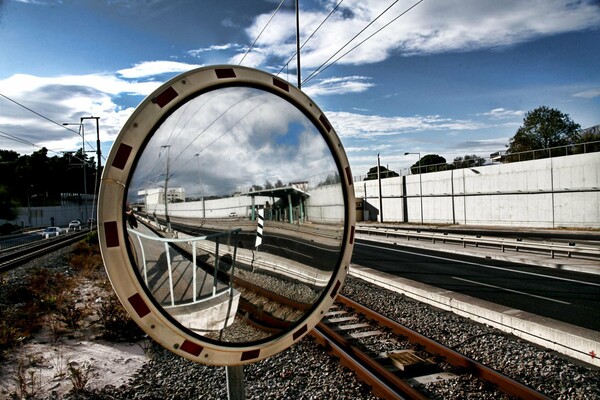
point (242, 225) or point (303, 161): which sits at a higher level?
point (303, 161)

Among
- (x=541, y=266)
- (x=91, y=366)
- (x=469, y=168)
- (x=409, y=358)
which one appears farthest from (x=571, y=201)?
(x=91, y=366)

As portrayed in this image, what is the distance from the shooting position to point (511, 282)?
42.6ft

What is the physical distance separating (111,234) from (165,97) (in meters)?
0.41

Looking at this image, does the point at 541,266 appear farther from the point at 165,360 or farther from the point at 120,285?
the point at 120,285

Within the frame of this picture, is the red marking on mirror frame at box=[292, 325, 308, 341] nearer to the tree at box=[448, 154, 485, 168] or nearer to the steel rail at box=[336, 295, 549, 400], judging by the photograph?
the steel rail at box=[336, 295, 549, 400]

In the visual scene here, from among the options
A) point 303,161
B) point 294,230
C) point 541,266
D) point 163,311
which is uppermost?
point 303,161

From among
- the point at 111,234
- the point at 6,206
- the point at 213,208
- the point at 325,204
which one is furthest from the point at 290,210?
the point at 6,206

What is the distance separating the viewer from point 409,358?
20.5 feet

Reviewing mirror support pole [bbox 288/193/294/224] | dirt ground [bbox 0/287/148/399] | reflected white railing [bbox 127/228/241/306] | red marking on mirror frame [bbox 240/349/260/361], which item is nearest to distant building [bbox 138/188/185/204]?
reflected white railing [bbox 127/228/241/306]

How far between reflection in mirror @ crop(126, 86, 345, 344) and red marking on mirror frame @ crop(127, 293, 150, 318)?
56 mm

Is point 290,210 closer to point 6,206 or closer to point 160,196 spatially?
point 160,196

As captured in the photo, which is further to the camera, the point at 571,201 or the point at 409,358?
the point at 571,201

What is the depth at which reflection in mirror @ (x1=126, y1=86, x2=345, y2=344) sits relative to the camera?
52.7 inches

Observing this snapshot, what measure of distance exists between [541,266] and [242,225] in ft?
58.0
